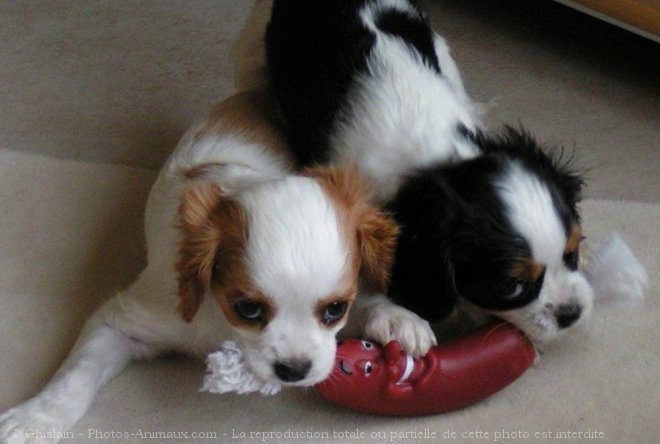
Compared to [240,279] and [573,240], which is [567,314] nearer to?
[573,240]

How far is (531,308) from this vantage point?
1.84m

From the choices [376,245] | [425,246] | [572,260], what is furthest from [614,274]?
[376,245]

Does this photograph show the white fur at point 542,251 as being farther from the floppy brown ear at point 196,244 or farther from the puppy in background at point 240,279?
the floppy brown ear at point 196,244

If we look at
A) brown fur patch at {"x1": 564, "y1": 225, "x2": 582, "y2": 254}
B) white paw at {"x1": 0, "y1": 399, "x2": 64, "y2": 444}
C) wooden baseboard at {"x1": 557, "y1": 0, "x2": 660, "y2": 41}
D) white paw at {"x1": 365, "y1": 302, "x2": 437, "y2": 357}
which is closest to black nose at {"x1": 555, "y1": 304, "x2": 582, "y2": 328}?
brown fur patch at {"x1": 564, "y1": 225, "x2": 582, "y2": 254}

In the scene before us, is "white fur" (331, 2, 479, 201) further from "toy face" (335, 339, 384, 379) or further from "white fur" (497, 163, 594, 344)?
"toy face" (335, 339, 384, 379)

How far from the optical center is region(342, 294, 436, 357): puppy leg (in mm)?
1808

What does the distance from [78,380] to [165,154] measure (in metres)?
0.97

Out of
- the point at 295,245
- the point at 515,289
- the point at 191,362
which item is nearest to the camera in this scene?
the point at 295,245

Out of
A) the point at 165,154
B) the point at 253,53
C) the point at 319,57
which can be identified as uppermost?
the point at 319,57

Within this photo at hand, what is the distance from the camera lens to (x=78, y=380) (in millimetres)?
1859

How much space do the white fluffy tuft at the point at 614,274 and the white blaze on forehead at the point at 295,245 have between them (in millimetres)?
650

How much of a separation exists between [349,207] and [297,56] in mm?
753

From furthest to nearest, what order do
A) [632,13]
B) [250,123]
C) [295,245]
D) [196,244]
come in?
1. [632,13]
2. [250,123]
3. [196,244]
4. [295,245]

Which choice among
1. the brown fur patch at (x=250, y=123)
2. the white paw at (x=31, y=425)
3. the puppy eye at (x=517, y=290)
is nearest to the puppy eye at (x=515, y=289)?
the puppy eye at (x=517, y=290)
